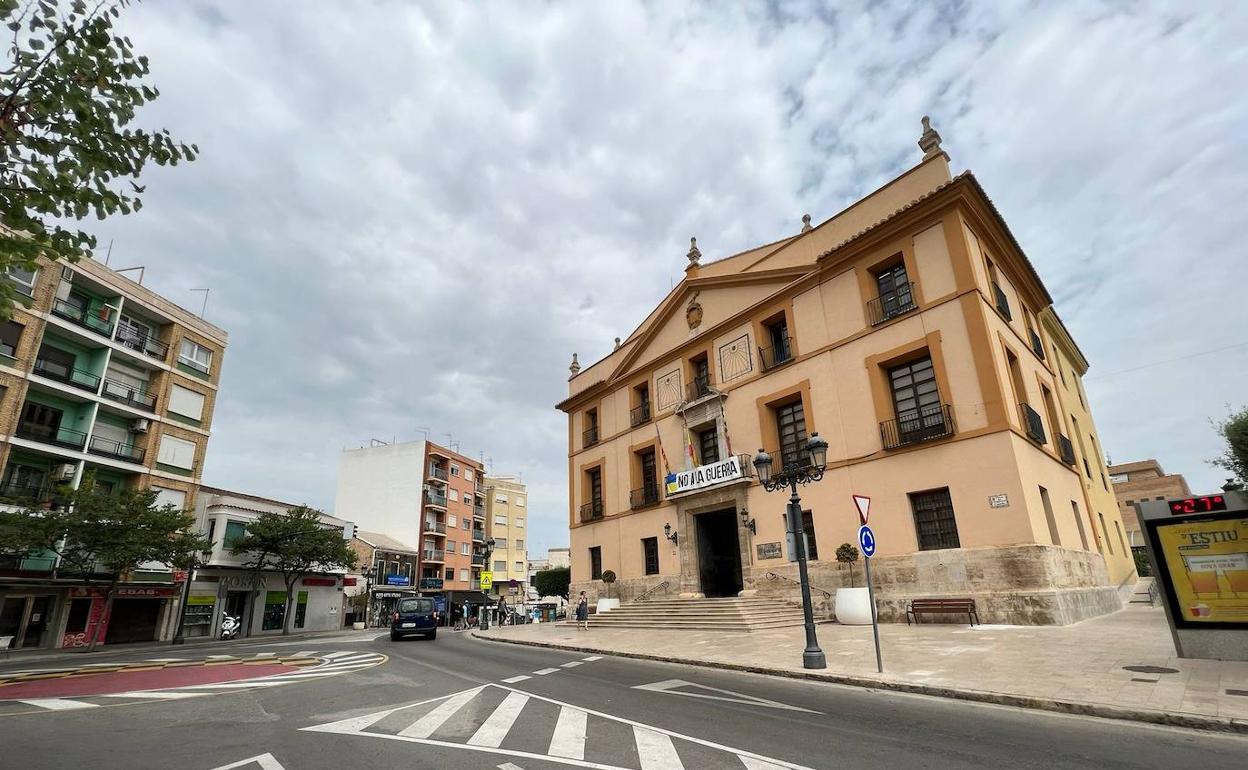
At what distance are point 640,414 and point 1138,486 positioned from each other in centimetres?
5972

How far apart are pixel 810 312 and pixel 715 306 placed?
508 centimetres

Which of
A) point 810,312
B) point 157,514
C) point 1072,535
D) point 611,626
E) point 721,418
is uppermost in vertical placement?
point 810,312

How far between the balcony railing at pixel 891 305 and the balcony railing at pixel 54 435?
3249 cm

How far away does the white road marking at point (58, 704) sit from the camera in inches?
313

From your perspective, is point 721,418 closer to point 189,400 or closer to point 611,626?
point 611,626

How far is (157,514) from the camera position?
79.4 ft

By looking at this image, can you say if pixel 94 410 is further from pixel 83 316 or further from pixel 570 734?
pixel 570 734

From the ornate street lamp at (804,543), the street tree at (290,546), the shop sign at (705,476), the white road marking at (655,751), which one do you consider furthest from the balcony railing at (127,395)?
the white road marking at (655,751)

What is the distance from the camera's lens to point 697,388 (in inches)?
993

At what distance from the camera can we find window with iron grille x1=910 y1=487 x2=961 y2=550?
51.9 ft

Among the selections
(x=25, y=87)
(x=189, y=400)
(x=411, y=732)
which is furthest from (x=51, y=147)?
(x=189, y=400)

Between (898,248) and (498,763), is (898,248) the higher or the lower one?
the higher one

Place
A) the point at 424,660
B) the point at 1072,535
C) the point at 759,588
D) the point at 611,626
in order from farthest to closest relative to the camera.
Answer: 1. the point at 611,626
2. the point at 759,588
3. the point at 1072,535
4. the point at 424,660

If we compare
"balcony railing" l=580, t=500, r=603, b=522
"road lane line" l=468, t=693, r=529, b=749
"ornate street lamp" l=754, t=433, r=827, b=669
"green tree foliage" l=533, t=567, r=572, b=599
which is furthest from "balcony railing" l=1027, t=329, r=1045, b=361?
"green tree foliage" l=533, t=567, r=572, b=599
